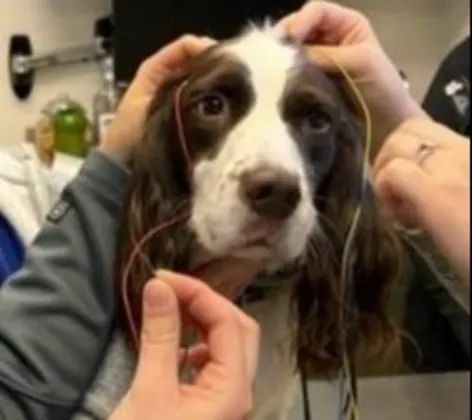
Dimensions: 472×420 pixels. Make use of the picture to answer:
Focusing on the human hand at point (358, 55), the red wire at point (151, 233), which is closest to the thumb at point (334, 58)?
the human hand at point (358, 55)

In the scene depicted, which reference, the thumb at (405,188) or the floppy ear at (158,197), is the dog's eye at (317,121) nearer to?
the floppy ear at (158,197)

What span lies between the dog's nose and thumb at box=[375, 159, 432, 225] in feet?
0.82

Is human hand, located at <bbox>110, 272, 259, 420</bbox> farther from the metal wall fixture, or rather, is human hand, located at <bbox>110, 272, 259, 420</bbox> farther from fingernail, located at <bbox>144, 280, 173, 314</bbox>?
the metal wall fixture

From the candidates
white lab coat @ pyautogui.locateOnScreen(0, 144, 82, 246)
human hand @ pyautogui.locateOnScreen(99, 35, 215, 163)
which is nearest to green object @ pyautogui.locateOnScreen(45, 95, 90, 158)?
white lab coat @ pyautogui.locateOnScreen(0, 144, 82, 246)

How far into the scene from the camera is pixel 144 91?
810 millimetres

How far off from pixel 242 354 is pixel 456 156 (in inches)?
8.6

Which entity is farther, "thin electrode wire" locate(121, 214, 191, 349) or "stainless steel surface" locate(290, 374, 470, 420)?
"thin electrode wire" locate(121, 214, 191, 349)

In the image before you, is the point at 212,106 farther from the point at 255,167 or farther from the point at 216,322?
the point at 216,322

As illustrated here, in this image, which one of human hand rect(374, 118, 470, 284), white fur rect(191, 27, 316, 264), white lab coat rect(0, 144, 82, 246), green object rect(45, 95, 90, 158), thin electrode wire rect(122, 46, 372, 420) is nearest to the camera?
human hand rect(374, 118, 470, 284)

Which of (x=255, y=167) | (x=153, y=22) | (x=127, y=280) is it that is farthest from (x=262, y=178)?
(x=153, y=22)

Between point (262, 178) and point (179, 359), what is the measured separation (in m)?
0.18

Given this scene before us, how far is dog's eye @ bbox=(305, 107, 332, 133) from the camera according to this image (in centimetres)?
73

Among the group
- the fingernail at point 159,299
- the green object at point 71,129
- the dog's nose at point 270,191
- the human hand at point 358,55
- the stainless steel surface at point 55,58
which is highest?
the human hand at point 358,55

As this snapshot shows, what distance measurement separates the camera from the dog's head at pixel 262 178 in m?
0.66
